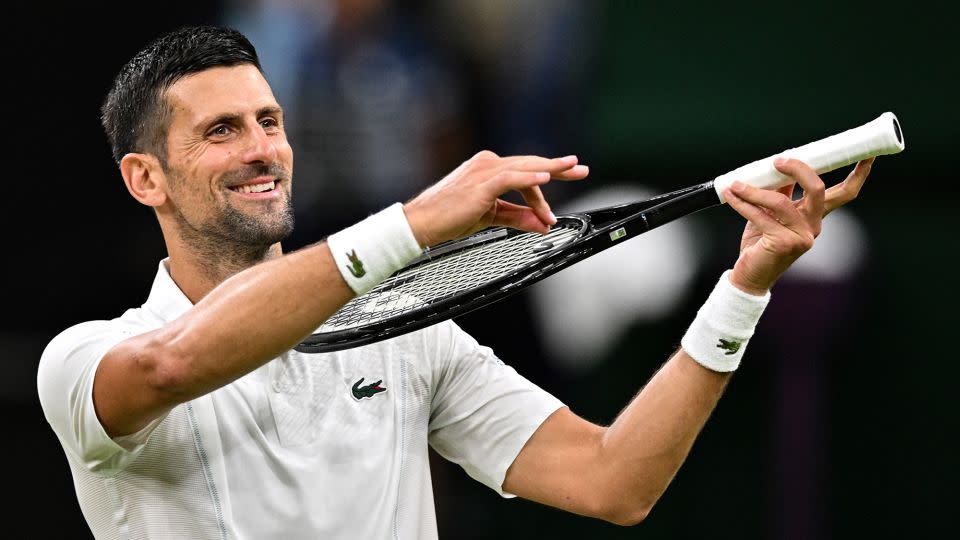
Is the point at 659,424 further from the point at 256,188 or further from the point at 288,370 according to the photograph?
the point at 256,188

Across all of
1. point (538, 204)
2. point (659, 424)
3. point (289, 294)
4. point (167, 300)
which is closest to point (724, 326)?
point (659, 424)

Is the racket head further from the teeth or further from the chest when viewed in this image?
the teeth

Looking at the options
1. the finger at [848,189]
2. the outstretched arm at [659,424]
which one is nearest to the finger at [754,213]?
the outstretched arm at [659,424]

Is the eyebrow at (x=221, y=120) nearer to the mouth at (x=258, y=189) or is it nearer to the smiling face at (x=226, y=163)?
the smiling face at (x=226, y=163)

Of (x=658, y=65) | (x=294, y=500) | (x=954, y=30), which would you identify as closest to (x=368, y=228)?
(x=294, y=500)

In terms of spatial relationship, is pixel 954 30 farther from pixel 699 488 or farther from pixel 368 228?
pixel 368 228

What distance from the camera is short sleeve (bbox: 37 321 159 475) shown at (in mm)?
2424

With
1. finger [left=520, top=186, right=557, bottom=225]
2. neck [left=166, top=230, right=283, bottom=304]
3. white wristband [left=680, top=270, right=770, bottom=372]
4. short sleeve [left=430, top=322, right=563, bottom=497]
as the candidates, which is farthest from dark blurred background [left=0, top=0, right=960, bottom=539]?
finger [left=520, top=186, right=557, bottom=225]

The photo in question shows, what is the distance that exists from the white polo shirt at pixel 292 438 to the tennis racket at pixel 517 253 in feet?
0.48

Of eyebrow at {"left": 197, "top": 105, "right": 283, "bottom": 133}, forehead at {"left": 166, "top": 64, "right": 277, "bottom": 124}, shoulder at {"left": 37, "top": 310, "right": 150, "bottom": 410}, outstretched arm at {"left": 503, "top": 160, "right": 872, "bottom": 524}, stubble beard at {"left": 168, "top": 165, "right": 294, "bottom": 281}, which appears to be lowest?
outstretched arm at {"left": 503, "top": 160, "right": 872, "bottom": 524}

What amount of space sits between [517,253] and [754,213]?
54 cm

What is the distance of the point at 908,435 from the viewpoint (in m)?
4.54

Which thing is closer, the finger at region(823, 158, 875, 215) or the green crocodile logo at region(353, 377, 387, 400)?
the finger at region(823, 158, 875, 215)

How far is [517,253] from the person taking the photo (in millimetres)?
2650
